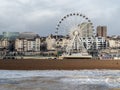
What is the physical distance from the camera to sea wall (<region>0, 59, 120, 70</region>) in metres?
61.7

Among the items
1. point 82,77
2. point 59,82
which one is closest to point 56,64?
point 82,77

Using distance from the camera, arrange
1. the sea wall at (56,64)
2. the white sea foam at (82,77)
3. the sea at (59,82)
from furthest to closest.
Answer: the sea wall at (56,64) → the white sea foam at (82,77) → the sea at (59,82)

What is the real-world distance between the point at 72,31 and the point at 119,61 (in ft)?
31.0

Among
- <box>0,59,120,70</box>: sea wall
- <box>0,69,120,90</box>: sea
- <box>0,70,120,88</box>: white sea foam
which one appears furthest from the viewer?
<box>0,59,120,70</box>: sea wall

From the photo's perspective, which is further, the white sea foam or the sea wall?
the sea wall

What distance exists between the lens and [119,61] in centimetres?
6444

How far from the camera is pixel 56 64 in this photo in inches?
2431

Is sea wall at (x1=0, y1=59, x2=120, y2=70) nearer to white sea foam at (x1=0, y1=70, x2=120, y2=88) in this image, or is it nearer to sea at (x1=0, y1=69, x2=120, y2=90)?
white sea foam at (x1=0, y1=70, x2=120, y2=88)

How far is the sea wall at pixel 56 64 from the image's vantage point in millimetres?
61719

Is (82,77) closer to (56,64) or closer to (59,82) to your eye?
(59,82)

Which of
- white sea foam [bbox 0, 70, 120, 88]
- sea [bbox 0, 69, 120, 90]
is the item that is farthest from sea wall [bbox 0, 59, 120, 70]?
sea [bbox 0, 69, 120, 90]

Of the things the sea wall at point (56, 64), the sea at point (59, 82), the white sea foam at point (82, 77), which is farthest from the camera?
the sea wall at point (56, 64)

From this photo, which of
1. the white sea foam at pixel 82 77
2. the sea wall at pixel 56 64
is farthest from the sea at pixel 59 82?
the sea wall at pixel 56 64

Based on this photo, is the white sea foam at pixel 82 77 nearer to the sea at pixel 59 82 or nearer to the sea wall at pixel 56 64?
the sea at pixel 59 82
